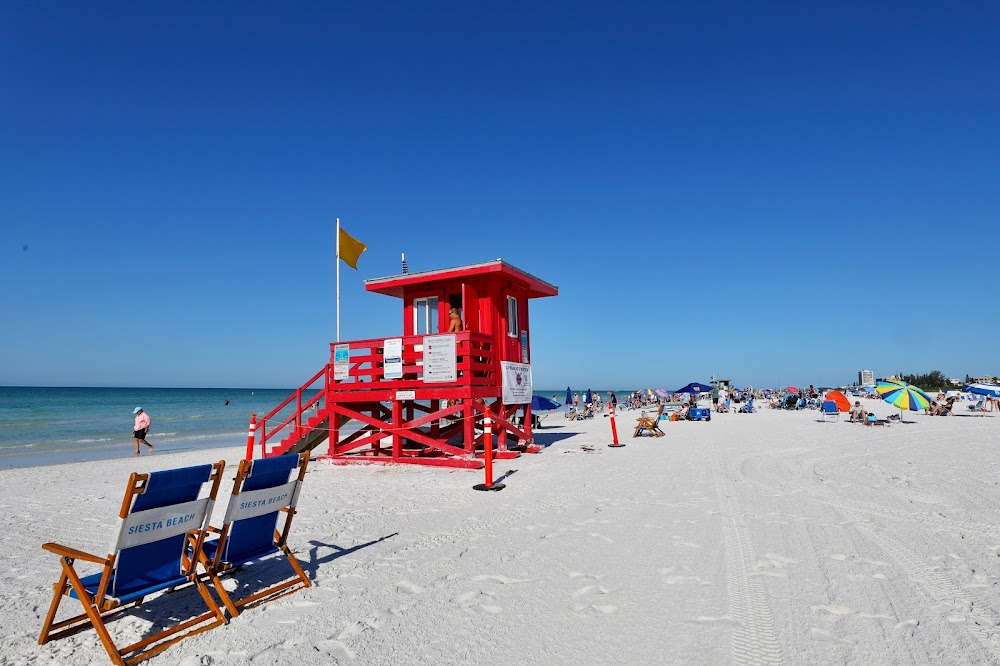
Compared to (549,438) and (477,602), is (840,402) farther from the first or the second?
(477,602)

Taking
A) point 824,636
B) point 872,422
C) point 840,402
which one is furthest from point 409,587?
point 840,402

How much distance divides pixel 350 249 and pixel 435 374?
4.95 meters

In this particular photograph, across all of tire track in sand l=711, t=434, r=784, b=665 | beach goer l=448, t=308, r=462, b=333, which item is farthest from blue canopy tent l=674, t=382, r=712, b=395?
tire track in sand l=711, t=434, r=784, b=665

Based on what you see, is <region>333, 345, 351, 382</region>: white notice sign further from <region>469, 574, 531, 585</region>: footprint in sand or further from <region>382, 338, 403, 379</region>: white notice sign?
<region>469, 574, 531, 585</region>: footprint in sand

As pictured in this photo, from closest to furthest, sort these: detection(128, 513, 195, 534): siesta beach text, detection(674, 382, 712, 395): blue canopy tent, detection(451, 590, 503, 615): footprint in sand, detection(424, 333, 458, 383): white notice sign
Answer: detection(128, 513, 195, 534): siesta beach text → detection(451, 590, 503, 615): footprint in sand → detection(424, 333, 458, 383): white notice sign → detection(674, 382, 712, 395): blue canopy tent

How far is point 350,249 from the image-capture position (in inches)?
585

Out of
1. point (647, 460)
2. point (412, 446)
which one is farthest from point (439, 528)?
point (412, 446)

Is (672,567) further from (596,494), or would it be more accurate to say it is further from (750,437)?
(750,437)

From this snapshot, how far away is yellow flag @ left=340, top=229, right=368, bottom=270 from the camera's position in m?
14.6

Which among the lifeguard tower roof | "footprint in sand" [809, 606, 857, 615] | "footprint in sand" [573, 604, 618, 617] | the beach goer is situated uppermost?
the lifeguard tower roof

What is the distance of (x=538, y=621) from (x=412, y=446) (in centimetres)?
1127

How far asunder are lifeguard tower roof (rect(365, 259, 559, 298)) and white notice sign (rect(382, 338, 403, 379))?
1943 millimetres

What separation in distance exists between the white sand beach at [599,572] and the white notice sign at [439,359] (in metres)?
2.38

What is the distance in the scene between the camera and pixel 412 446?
14.8 metres
